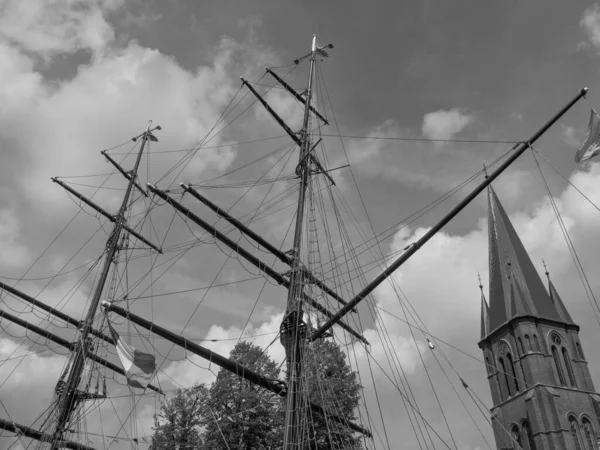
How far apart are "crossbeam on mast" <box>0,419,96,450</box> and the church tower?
31696 mm

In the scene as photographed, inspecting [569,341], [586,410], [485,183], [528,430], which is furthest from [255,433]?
[569,341]

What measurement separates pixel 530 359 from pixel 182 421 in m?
32.6

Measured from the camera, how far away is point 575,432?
4272 centimetres

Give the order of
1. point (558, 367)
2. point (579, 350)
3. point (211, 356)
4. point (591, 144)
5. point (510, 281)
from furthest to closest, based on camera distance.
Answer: point (510, 281) → point (579, 350) → point (558, 367) → point (211, 356) → point (591, 144)

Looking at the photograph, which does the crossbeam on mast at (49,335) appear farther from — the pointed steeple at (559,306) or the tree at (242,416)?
the pointed steeple at (559,306)

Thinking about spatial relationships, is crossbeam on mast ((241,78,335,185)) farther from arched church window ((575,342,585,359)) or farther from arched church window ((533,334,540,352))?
arched church window ((575,342,585,359))

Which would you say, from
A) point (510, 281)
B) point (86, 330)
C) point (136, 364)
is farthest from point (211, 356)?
point (510, 281)

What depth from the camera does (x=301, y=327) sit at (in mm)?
15094

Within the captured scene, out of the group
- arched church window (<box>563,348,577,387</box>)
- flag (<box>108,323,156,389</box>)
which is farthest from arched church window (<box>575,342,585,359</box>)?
flag (<box>108,323,156,389</box>)

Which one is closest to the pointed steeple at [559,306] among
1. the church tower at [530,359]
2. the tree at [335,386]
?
the church tower at [530,359]

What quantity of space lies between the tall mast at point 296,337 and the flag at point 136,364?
150 inches

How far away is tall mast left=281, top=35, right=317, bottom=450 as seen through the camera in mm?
13266

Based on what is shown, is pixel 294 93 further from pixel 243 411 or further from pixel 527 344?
pixel 527 344

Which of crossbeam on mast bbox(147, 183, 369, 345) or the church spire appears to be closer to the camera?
crossbeam on mast bbox(147, 183, 369, 345)
